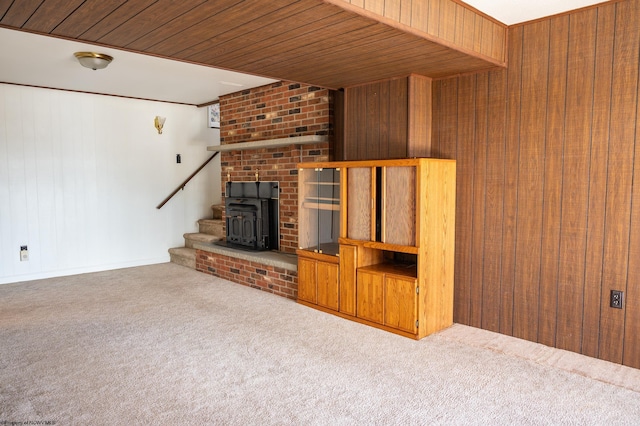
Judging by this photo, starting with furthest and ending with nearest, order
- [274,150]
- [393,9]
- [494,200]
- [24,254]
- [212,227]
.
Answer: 1. [212,227]
2. [24,254]
3. [274,150]
4. [494,200]
5. [393,9]

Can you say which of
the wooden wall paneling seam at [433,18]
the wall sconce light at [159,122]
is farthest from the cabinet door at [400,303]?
the wall sconce light at [159,122]

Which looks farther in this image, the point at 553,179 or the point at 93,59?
the point at 93,59

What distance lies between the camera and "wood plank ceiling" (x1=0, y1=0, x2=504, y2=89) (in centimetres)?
221

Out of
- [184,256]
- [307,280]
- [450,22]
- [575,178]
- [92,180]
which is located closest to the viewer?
[450,22]

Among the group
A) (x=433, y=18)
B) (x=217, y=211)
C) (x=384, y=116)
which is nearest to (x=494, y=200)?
(x=384, y=116)

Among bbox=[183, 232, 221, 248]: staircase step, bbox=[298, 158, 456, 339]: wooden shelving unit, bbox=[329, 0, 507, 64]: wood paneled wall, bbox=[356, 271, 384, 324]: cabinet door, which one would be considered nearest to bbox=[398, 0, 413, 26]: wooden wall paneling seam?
bbox=[329, 0, 507, 64]: wood paneled wall

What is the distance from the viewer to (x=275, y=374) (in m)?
2.76

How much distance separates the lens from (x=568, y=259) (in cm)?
305

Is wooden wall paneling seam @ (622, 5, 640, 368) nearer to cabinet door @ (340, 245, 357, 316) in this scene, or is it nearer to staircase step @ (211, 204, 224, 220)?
cabinet door @ (340, 245, 357, 316)

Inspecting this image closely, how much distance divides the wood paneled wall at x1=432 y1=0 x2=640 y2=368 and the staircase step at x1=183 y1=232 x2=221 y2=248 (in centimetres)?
339

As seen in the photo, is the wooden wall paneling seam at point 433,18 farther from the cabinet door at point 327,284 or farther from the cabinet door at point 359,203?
the cabinet door at point 327,284

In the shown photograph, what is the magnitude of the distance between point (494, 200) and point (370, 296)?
3.93 feet

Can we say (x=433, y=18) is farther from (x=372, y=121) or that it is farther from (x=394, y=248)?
(x=394, y=248)

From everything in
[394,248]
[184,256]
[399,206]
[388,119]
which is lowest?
[184,256]
